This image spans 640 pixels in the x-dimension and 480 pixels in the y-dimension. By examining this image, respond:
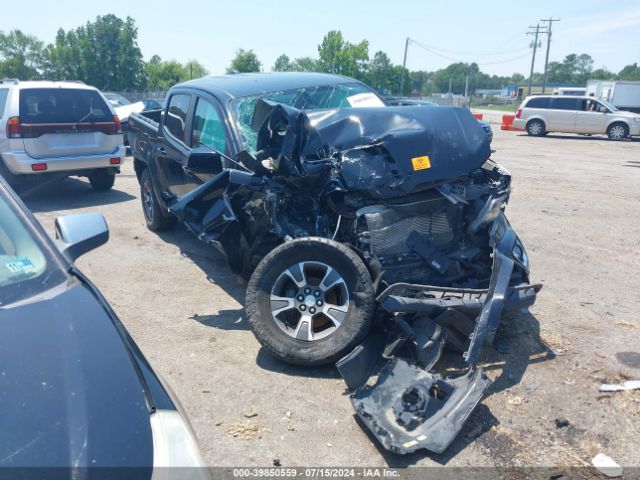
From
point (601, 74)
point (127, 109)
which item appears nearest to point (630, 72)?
point (601, 74)

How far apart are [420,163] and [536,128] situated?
2330cm

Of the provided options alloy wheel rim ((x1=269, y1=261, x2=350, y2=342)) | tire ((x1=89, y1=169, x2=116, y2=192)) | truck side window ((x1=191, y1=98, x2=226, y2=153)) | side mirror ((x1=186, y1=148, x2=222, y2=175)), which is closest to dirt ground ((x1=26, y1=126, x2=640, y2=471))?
alloy wheel rim ((x1=269, y1=261, x2=350, y2=342))

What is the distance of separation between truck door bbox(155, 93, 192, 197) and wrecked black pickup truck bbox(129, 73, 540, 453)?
969mm

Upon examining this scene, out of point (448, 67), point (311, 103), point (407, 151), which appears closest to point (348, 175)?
point (407, 151)

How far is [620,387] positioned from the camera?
373 cm

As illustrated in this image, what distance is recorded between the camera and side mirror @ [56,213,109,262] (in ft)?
8.94

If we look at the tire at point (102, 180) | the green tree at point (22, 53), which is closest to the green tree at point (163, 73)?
the green tree at point (22, 53)

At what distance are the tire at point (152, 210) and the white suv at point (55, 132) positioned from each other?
2.15 metres

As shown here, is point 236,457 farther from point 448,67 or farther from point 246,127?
point 448,67

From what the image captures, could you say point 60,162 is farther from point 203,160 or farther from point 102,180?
point 203,160

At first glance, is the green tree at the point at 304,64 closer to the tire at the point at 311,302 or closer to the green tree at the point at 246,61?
the green tree at the point at 246,61

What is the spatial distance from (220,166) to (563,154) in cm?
1582

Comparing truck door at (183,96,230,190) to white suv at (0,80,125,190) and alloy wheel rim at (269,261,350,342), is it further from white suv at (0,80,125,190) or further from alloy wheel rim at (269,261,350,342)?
white suv at (0,80,125,190)

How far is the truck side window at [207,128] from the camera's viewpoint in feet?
17.4
